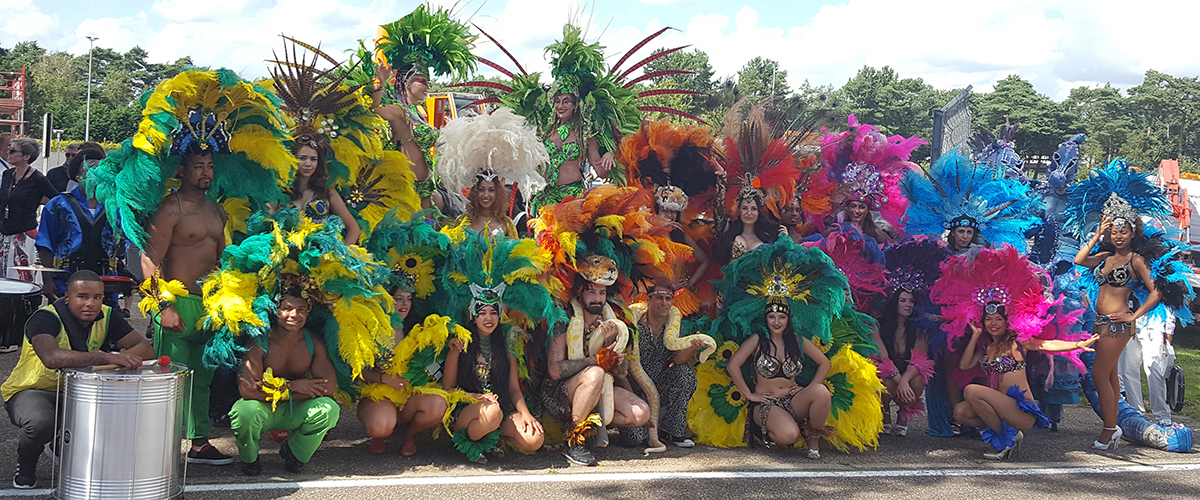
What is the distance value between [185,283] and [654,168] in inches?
124

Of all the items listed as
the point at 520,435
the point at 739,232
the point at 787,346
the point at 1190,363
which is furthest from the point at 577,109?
the point at 1190,363

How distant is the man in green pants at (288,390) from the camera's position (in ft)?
14.3

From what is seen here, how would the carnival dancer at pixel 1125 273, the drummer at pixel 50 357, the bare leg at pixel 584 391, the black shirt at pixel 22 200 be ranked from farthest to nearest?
the black shirt at pixel 22 200 < the carnival dancer at pixel 1125 273 < the bare leg at pixel 584 391 < the drummer at pixel 50 357

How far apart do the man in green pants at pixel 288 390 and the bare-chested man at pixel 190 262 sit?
365 mm

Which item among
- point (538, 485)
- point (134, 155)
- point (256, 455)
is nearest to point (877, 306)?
point (538, 485)

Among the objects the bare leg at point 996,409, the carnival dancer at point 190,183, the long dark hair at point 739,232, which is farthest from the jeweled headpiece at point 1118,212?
the carnival dancer at point 190,183

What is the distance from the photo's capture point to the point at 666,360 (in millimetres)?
5602

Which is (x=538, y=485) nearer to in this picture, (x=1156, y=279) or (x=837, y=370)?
(x=837, y=370)

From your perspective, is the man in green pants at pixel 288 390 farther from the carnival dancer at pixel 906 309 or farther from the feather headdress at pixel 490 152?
the carnival dancer at pixel 906 309

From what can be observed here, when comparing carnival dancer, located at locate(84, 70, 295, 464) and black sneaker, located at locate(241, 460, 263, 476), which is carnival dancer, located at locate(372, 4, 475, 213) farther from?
black sneaker, located at locate(241, 460, 263, 476)

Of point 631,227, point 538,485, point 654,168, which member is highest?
point 654,168

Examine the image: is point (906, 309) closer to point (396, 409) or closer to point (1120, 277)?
point (1120, 277)

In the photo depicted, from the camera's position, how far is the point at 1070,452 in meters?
5.91

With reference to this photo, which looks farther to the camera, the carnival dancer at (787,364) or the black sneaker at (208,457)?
the carnival dancer at (787,364)
